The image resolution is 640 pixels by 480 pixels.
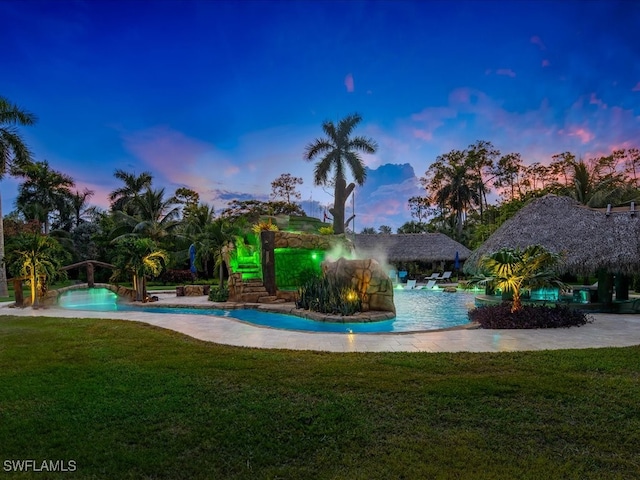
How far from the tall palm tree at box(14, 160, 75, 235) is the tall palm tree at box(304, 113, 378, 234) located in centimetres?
2412

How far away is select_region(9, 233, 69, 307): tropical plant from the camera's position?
508 inches

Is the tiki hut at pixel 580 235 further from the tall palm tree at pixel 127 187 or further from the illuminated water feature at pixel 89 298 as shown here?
the tall palm tree at pixel 127 187

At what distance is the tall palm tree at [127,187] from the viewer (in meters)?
34.0

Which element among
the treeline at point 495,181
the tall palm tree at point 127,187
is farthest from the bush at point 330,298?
the tall palm tree at point 127,187

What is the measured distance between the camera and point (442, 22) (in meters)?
15.1

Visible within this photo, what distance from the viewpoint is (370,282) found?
12.2m

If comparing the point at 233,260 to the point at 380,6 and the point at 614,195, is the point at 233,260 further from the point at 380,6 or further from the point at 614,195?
the point at 614,195

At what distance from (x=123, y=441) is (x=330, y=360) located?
2961 millimetres

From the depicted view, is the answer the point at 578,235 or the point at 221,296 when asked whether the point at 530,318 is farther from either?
the point at 221,296

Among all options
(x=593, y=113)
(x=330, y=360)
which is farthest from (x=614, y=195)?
(x=330, y=360)

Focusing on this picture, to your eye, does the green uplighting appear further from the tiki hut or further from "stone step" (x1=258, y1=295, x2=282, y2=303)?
the tiki hut

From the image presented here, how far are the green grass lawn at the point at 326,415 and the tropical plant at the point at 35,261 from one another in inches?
343

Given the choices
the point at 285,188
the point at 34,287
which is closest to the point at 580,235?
the point at 34,287

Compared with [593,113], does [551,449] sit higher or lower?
lower
